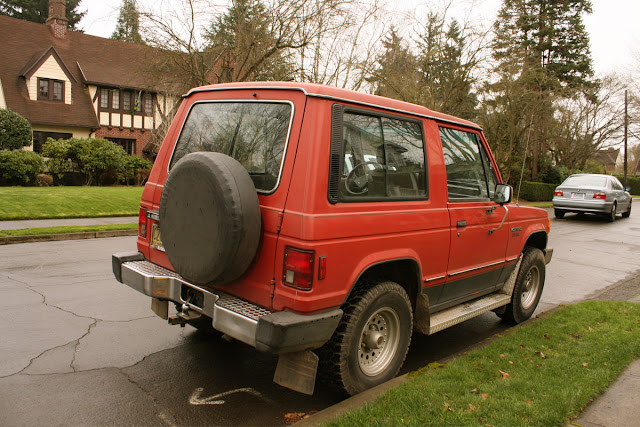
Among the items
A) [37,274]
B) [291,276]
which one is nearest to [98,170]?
[37,274]

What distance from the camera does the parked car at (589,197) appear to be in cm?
1869

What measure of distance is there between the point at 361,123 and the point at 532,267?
11.3ft

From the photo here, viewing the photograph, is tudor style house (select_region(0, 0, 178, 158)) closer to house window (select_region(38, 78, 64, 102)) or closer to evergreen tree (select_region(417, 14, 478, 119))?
house window (select_region(38, 78, 64, 102))

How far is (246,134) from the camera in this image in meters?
3.78

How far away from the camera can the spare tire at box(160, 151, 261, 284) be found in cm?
323

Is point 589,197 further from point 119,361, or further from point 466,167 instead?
point 119,361

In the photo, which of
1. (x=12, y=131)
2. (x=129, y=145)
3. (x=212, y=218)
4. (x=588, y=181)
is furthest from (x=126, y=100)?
(x=212, y=218)

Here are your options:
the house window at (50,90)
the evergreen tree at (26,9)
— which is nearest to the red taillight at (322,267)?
the house window at (50,90)

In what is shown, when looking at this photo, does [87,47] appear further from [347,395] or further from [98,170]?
[347,395]

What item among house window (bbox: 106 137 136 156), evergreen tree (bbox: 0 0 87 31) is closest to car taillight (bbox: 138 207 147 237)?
house window (bbox: 106 137 136 156)

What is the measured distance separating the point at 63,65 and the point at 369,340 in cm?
3279

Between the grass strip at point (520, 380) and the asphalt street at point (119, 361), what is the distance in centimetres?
54

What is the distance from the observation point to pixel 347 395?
371 cm

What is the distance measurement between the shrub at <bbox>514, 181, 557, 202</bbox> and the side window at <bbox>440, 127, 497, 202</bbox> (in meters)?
27.1
